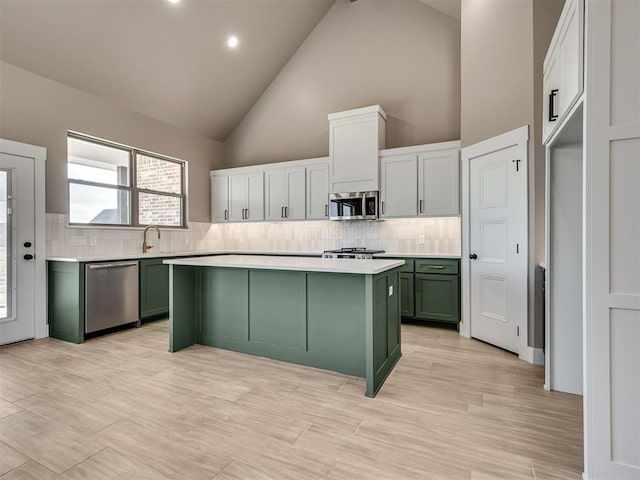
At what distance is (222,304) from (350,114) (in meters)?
3.29

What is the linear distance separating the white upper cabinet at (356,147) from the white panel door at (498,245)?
4.79 ft

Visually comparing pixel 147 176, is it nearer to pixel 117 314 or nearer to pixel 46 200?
pixel 46 200

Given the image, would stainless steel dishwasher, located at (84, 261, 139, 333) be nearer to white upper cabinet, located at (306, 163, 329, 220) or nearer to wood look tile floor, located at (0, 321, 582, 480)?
wood look tile floor, located at (0, 321, 582, 480)

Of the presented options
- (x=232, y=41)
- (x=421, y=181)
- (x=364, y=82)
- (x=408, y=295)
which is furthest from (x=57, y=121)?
(x=408, y=295)

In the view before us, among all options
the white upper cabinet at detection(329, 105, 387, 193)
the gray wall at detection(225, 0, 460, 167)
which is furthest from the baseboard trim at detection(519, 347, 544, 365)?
the gray wall at detection(225, 0, 460, 167)

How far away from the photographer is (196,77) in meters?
5.21

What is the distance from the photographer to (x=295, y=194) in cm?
564

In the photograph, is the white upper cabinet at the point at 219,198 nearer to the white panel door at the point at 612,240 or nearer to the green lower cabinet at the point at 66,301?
the green lower cabinet at the point at 66,301

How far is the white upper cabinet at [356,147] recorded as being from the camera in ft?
16.0

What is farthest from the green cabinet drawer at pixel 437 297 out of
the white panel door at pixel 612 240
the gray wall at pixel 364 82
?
the white panel door at pixel 612 240

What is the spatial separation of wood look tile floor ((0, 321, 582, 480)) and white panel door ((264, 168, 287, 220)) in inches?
119

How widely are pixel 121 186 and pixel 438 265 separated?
4.55 metres

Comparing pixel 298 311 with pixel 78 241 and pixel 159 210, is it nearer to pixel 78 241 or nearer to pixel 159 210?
pixel 78 241

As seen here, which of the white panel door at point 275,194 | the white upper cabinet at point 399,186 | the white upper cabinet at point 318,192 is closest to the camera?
the white upper cabinet at point 399,186
